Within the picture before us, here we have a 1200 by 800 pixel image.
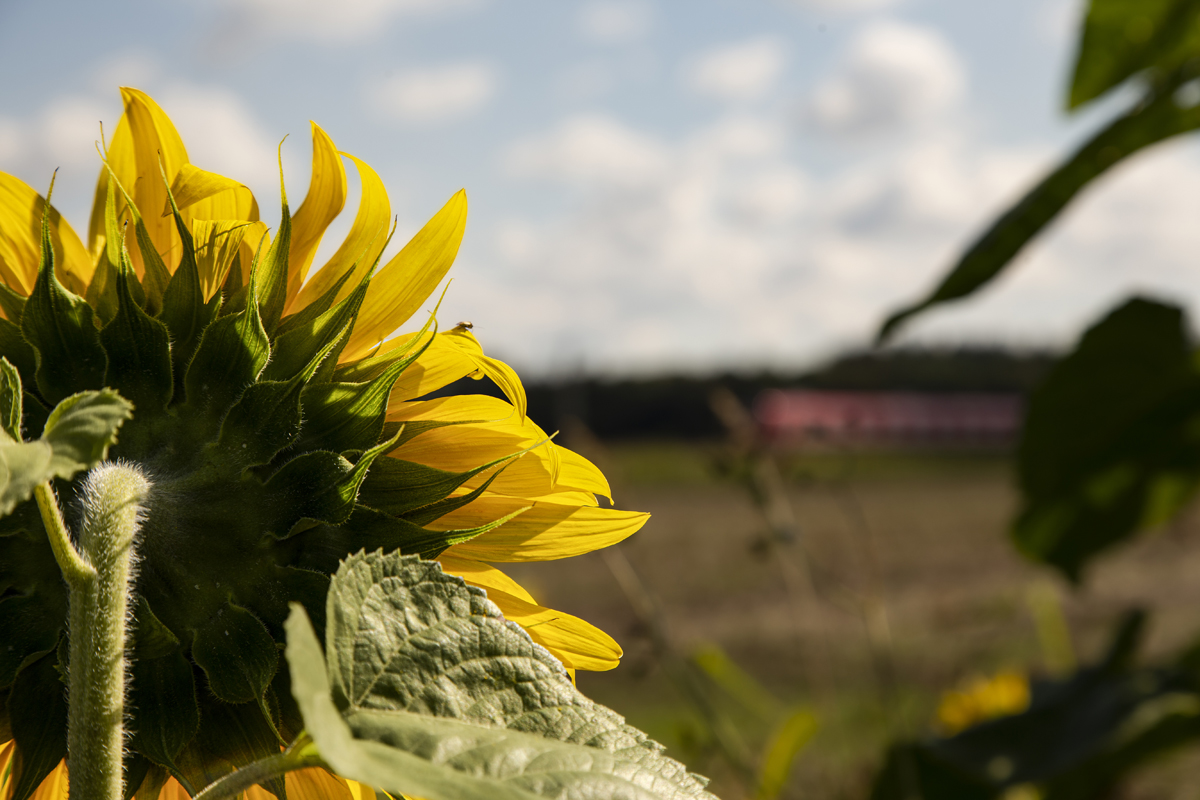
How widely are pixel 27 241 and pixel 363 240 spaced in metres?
0.18

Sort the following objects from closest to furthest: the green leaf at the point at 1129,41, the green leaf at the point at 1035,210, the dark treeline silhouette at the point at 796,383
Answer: the green leaf at the point at 1035,210 → the green leaf at the point at 1129,41 → the dark treeline silhouette at the point at 796,383

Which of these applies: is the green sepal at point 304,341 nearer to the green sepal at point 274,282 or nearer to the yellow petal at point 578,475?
the green sepal at point 274,282

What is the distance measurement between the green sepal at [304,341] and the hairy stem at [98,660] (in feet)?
0.42

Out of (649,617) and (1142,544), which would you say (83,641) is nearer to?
(649,617)

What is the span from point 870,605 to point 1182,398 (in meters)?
0.54

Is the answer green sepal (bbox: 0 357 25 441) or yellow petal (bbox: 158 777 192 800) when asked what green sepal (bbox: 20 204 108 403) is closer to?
green sepal (bbox: 0 357 25 441)

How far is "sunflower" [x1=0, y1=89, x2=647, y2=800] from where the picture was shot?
1.36 feet

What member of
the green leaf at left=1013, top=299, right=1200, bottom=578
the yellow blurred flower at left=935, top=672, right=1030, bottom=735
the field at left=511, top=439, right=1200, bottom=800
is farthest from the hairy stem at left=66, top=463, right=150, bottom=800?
the yellow blurred flower at left=935, top=672, right=1030, bottom=735

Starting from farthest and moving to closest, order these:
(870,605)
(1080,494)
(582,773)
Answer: (870,605), (1080,494), (582,773)

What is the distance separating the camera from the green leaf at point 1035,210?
3.38 ft

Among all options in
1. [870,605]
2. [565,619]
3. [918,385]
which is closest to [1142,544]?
[870,605]

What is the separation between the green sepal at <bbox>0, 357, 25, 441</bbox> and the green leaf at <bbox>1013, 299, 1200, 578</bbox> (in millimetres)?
1297

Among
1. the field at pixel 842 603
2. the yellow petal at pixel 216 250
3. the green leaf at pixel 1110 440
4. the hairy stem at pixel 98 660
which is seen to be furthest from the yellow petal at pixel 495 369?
the green leaf at pixel 1110 440

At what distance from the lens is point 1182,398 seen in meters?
1.37
